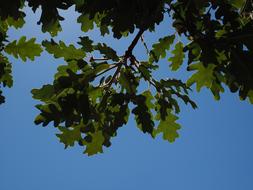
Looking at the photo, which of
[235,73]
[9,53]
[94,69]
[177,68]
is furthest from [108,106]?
[9,53]

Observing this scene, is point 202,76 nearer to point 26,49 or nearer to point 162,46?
point 162,46

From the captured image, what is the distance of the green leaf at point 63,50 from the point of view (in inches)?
194

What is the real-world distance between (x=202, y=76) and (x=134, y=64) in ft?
2.59

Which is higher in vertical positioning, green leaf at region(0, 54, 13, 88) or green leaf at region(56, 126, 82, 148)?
green leaf at region(0, 54, 13, 88)

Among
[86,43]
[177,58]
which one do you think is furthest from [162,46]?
[86,43]

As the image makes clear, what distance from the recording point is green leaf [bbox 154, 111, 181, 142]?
17.2ft

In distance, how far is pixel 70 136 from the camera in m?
4.95

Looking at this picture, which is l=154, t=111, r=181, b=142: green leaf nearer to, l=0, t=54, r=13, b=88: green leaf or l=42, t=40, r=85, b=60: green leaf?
l=42, t=40, r=85, b=60: green leaf

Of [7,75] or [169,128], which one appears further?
[7,75]

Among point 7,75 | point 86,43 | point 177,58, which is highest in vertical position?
point 7,75

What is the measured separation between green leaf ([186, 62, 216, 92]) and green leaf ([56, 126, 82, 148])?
147 cm

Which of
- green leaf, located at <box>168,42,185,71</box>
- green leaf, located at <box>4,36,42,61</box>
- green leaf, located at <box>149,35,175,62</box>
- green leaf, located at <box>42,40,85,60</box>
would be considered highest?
green leaf, located at <box>4,36,42,61</box>

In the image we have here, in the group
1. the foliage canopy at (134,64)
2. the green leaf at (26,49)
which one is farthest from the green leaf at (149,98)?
the green leaf at (26,49)

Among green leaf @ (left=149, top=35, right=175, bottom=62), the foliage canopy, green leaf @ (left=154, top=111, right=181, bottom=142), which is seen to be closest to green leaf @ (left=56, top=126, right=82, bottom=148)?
the foliage canopy
